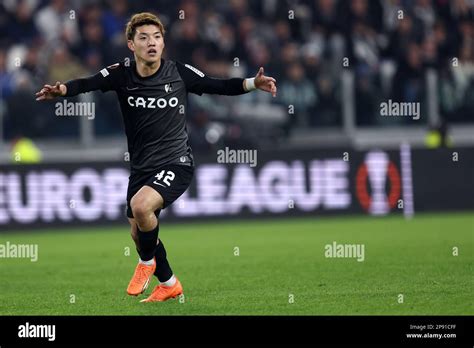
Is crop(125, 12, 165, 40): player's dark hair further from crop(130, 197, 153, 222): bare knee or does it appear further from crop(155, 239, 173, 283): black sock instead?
crop(155, 239, 173, 283): black sock

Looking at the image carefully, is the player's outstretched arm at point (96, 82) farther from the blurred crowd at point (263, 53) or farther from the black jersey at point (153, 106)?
the blurred crowd at point (263, 53)

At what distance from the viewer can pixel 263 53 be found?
21.5m

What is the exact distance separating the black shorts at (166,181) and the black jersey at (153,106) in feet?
0.20

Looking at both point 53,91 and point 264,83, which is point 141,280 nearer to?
point 53,91

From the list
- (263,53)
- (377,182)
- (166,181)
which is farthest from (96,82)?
(263,53)

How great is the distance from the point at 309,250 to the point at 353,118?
6689mm

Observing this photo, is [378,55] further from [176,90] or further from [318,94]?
[176,90]

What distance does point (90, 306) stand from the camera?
9.74 m

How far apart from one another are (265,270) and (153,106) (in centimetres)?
308

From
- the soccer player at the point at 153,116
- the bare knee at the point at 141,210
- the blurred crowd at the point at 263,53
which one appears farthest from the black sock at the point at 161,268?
the blurred crowd at the point at 263,53

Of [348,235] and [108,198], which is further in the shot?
[108,198]

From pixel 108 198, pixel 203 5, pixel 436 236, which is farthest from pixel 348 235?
pixel 203 5
